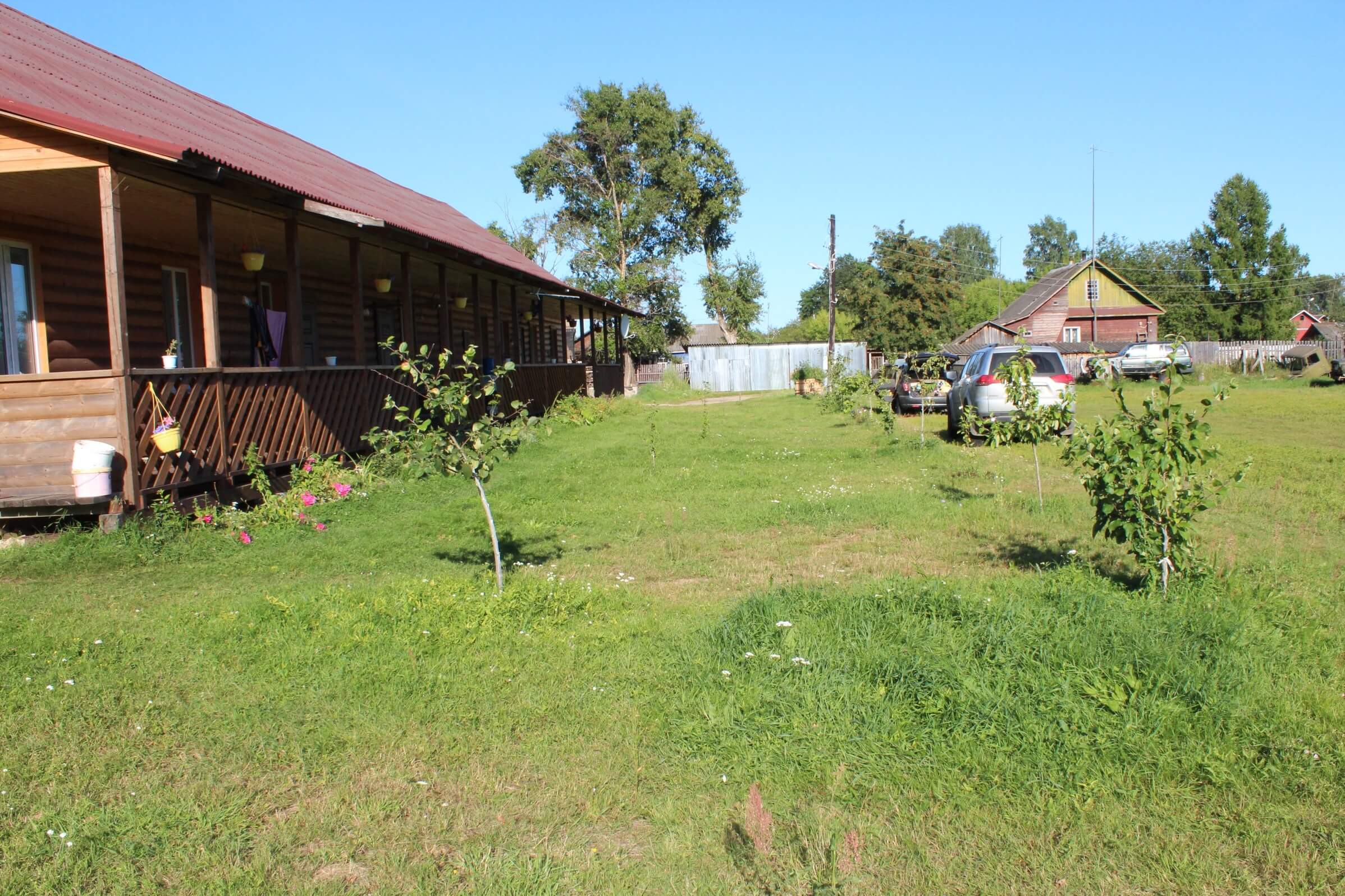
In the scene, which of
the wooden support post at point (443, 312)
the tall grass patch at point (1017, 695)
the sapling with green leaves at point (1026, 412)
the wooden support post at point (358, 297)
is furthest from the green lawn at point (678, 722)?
the wooden support post at point (443, 312)

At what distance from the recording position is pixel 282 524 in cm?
860

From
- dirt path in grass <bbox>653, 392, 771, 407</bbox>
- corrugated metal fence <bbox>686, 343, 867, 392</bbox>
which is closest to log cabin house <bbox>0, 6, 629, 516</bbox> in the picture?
dirt path in grass <bbox>653, 392, 771, 407</bbox>

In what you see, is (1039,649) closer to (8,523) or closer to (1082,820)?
(1082,820)

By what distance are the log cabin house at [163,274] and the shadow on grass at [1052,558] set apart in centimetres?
676

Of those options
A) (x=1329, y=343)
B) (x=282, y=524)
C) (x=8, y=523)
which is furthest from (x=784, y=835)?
(x=1329, y=343)

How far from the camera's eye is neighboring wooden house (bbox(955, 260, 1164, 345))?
5169 centimetres

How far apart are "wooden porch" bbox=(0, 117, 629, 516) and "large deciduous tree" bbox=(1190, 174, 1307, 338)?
187 ft

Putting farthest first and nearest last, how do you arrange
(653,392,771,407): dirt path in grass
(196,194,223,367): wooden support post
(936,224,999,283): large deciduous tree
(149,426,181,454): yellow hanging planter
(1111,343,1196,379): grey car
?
(936,224,999,283): large deciduous tree, (1111,343,1196,379): grey car, (653,392,771,407): dirt path in grass, (196,194,223,367): wooden support post, (149,426,181,454): yellow hanging planter

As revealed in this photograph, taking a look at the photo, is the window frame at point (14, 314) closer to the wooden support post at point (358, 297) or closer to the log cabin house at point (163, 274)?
the log cabin house at point (163, 274)

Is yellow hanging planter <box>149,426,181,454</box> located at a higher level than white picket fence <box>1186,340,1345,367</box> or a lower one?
lower

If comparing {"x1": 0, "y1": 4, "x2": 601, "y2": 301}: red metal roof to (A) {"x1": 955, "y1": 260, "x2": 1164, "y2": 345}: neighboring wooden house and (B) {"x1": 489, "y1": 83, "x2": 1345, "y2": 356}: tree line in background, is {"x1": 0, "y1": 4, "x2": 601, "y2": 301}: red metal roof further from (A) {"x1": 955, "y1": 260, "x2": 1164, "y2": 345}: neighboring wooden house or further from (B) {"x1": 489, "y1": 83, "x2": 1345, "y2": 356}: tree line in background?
(A) {"x1": 955, "y1": 260, "x2": 1164, "y2": 345}: neighboring wooden house

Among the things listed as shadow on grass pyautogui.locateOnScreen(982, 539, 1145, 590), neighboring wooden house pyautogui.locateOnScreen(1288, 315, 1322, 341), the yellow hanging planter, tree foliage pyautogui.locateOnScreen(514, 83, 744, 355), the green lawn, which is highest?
tree foliage pyautogui.locateOnScreen(514, 83, 744, 355)

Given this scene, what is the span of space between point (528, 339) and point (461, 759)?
24.4 metres

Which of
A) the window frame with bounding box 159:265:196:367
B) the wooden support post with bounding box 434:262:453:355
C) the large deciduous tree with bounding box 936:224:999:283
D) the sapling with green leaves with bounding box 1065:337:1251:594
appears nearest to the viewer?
→ the sapling with green leaves with bounding box 1065:337:1251:594
